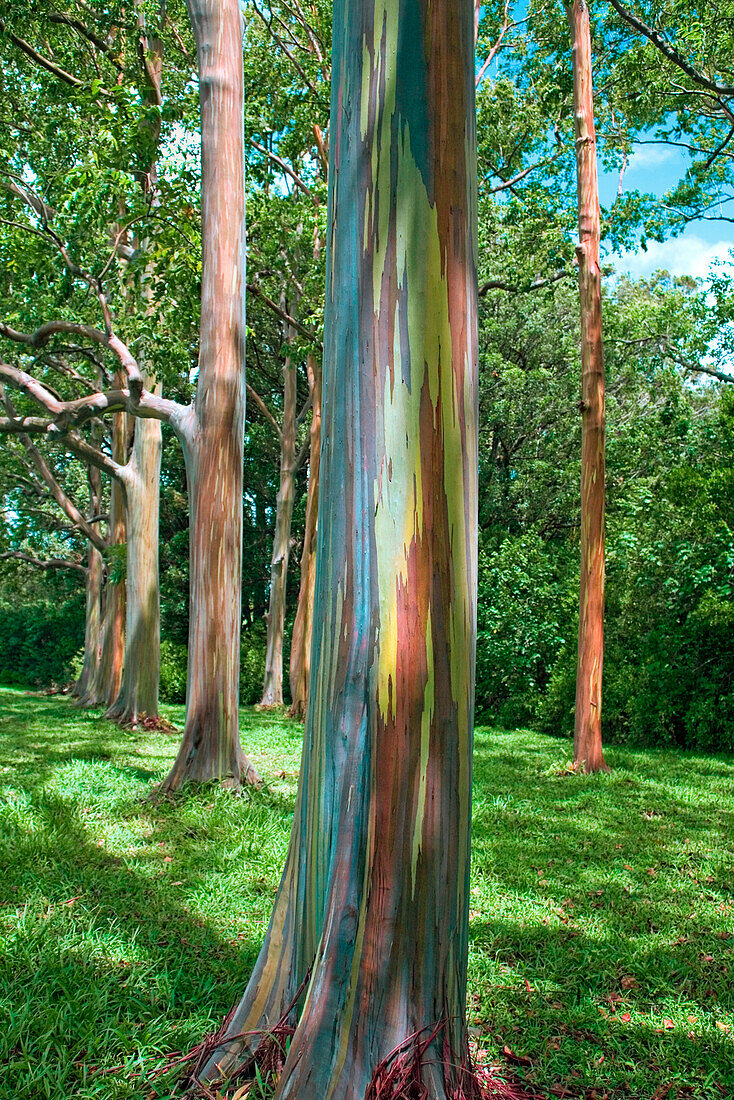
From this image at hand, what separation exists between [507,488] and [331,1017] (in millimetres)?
18728

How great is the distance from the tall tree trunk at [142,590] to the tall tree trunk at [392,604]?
9693 millimetres

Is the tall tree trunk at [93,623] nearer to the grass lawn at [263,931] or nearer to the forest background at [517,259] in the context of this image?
the forest background at [517,259]

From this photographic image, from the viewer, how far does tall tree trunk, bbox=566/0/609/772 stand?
29.2 feet

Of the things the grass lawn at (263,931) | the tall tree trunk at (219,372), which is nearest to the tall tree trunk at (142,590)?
the grass lawn at (263,931)

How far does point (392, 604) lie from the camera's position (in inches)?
84.0

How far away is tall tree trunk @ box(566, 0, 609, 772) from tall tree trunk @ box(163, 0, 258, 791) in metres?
4.09

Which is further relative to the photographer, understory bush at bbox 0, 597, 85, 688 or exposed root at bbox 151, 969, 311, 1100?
understory bush at bbox 0, 597, 85, 688

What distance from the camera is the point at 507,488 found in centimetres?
2020

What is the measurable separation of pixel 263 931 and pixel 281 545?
15.2 metres

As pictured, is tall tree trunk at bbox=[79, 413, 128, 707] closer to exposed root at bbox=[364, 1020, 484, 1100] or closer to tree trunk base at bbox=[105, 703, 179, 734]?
tree trunk base at bbox=[105, 703, 179, 734]

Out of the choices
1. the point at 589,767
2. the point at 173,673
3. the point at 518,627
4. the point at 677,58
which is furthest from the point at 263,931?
the point at 173,673

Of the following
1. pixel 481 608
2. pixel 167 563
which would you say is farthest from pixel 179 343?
pixel 167 563

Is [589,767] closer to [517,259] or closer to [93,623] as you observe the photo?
[517,259]

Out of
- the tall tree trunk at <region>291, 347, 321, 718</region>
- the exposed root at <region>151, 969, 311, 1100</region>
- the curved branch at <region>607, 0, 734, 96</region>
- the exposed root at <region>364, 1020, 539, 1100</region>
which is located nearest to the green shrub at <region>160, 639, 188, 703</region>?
the tall tree trunk at <region>291, 347, 321, 718</region>
